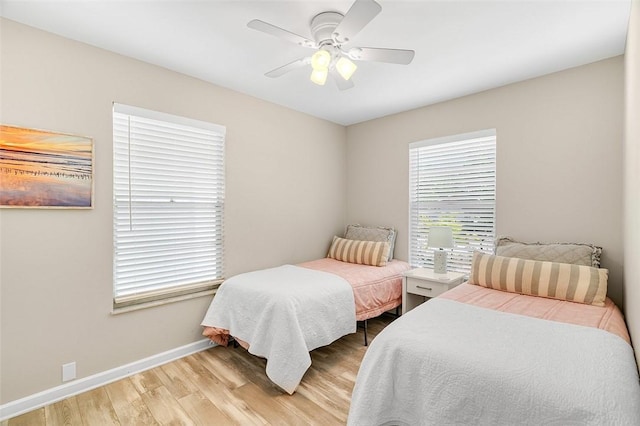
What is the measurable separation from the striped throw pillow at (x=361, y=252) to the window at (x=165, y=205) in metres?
1.47

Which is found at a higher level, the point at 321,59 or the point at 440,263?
the point at 321,59

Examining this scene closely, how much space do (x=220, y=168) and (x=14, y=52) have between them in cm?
157

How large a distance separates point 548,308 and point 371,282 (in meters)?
1.42

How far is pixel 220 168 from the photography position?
3018 millimetres

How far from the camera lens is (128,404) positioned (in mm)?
2057

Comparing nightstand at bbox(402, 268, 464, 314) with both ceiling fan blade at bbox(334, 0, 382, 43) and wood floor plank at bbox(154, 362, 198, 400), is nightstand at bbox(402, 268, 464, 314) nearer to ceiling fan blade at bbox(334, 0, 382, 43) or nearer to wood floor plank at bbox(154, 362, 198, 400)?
wood floor plank at bbox(154, 362, 198, 400)

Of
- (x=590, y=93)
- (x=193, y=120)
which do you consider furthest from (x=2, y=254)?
(x=590, y=93)

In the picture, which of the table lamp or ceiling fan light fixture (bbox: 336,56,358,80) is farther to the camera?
the table lamp

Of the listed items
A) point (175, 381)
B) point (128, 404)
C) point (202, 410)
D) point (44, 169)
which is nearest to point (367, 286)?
point (202, 410)

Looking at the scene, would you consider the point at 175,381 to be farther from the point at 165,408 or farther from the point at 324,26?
the point at 324,26

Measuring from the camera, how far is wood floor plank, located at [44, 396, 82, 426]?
1895 millimetres

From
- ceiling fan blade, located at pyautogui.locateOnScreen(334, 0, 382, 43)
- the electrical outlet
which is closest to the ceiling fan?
ceiling fan blade, located at pyautogui.locateOnScreen(334, 0, 382, 43)

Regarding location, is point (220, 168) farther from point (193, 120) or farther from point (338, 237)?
point (338, 237)

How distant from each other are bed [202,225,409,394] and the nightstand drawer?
0.23 meters
